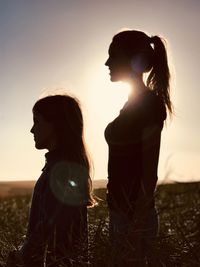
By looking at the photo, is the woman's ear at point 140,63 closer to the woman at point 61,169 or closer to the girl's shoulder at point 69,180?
the woman at point 61,169

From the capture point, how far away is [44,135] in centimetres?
365

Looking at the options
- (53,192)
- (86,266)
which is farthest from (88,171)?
(86,266)

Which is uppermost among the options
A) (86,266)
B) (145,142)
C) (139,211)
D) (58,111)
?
(58,111)

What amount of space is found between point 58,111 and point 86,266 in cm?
194

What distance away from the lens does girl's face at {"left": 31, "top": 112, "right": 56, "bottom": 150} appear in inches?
143

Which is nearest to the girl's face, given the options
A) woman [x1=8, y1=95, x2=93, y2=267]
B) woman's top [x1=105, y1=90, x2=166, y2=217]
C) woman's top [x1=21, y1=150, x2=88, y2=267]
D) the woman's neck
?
woman [x1=8, y1=95, x2=93, y2=267]

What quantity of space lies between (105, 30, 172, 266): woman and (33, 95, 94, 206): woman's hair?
13.0 inches

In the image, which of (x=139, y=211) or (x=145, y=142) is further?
(x=145, y=142)

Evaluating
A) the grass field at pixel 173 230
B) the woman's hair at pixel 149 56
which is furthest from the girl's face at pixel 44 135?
the grass field at pixel 173 230

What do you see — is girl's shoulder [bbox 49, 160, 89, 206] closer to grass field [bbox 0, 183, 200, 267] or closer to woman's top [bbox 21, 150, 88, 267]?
woman's top [bbox 21, 150, 88, 267]

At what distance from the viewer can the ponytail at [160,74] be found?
3.58m

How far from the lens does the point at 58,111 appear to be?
3.77m

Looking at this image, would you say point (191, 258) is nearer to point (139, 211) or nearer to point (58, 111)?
point (139, 211)

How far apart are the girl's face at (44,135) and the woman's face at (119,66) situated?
0.51 meters
